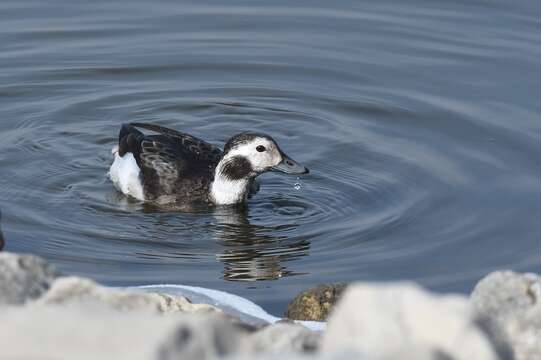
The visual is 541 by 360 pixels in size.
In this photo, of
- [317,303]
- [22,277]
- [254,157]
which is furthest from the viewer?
[254,157]

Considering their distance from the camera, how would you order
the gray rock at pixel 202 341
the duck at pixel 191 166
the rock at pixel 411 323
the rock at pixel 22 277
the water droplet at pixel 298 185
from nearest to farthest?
1. the gray rock at pixel 202 341
2. the rock at pixel 411 323
3. the rock at pixel 22 277
4. the duck at pixel 191 166
5. the water droplet at pixel 298 185

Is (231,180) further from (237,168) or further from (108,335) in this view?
(108,335)

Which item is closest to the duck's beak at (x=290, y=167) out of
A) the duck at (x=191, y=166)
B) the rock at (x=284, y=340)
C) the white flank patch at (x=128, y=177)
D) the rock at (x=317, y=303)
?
the duck at (x=191, y=166)

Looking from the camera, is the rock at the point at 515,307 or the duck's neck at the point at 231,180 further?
the duck's neck at the point at 231,180

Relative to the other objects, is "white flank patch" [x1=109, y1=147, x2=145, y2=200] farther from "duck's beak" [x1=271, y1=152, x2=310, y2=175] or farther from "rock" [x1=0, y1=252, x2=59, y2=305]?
"rock" [x1=0, y1=252, x2=59, y2=305]

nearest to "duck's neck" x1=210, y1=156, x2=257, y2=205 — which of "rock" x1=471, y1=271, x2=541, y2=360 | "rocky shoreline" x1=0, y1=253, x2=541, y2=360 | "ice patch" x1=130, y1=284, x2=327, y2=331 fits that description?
"ice patch" x1=130, y1=284, x2=327, y2=331

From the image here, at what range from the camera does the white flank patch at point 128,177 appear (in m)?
12.1

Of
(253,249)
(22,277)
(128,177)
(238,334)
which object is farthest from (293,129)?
(238,334)

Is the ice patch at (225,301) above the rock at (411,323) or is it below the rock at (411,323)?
below

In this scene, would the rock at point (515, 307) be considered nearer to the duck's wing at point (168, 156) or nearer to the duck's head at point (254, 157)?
the duck's head at point (254, 157)

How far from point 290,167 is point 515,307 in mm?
6221

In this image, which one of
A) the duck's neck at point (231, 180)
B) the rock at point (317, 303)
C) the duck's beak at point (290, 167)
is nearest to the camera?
the rock at point (317, 303)

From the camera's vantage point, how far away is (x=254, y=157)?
39.7ft

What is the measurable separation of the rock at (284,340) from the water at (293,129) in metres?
3.62
